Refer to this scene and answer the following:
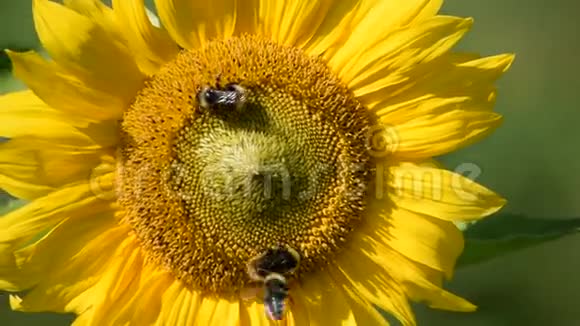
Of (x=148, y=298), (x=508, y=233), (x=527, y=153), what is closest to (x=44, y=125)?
(x=148, y=298)

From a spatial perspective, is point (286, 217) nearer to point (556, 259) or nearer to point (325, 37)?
point (325, 37)

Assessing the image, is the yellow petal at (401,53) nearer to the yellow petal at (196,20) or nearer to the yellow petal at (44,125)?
the yellow petal at (196,20)

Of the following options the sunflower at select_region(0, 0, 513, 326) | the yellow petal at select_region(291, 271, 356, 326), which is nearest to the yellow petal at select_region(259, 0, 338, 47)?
the sunflower at select_region(0, 0, 513, 326)

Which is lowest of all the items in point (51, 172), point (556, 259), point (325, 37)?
point (556, 259)

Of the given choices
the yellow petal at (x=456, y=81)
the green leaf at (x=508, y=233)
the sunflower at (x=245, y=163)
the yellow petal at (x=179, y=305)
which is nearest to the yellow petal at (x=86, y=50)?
the sunflower at (x=245, y=163)

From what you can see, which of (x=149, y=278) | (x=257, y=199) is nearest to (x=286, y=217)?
(x=257, y=199)
